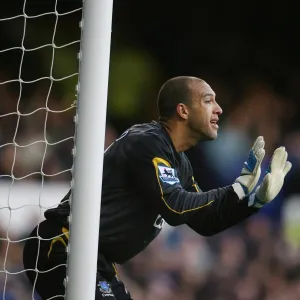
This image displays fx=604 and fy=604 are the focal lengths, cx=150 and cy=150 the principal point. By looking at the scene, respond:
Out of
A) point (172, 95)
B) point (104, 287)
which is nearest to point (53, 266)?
point (104, 287)

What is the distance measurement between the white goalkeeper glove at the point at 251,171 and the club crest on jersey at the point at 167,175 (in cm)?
14

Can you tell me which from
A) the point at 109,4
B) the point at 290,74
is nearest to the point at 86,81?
Answer: the point at 109,4

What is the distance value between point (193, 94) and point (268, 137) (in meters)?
0.24

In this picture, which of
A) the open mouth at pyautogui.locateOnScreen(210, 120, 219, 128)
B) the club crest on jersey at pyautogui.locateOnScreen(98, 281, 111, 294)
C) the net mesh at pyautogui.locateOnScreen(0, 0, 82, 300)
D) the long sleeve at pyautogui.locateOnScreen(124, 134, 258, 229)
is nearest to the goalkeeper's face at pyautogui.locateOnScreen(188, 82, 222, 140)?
the open mouth at pyautogui.locateOnScreen(210, 120, 219, 128)

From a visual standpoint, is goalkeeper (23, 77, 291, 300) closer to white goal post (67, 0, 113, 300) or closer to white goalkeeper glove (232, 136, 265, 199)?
white goalkeeper glove (232, 136, 265, 199)

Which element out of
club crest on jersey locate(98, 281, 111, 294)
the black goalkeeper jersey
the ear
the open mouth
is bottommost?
club crest on jersey locate(98, 281, 111, 294)

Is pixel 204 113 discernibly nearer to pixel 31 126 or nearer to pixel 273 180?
pixel 273 180

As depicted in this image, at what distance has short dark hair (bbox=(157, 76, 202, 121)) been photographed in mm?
1449

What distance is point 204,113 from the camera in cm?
146

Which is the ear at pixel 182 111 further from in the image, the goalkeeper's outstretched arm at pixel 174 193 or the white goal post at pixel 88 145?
the white goal post at pixel 88 145

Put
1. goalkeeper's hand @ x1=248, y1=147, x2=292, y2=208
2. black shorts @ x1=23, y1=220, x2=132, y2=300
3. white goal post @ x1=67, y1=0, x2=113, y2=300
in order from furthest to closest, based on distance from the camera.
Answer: goalkeeper's hand @ x1=248, y1=147, x2=292, y2=208, black shorts @ x1=23, y1=220, x2=132, y2=300, white goal post @ x1=67, y1=0, x2=113, y2=300

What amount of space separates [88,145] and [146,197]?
1.22ft

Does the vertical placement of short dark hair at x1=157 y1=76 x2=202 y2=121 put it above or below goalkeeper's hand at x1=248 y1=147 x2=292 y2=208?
above

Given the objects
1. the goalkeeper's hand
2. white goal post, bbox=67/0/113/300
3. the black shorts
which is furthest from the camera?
the goalkeeper's hand
